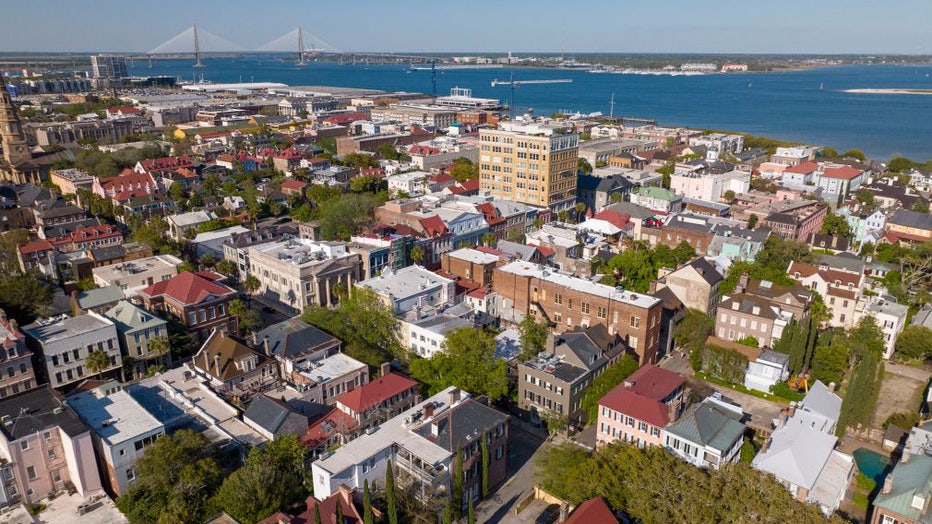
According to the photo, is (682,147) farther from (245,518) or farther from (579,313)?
(245,518)

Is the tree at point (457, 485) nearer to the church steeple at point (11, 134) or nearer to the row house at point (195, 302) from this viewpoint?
the row house at point (195, 302)

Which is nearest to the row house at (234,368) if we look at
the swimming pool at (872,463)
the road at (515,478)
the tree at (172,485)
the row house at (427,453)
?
the tree at (172,485)

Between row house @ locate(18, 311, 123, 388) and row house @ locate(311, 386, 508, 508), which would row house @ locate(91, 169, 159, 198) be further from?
row house @ locate(311, 386, 508, 508)

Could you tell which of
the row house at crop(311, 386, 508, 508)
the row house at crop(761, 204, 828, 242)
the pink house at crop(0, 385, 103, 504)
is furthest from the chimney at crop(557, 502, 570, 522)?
the row house at crop(761, 204, 828, 242)

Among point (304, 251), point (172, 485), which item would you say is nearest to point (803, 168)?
point (304, 251)

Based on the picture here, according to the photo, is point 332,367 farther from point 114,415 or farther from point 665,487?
point 665,487

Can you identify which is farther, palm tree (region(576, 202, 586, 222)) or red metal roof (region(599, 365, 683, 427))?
palm tree (region(576, 202, 586, 222))
